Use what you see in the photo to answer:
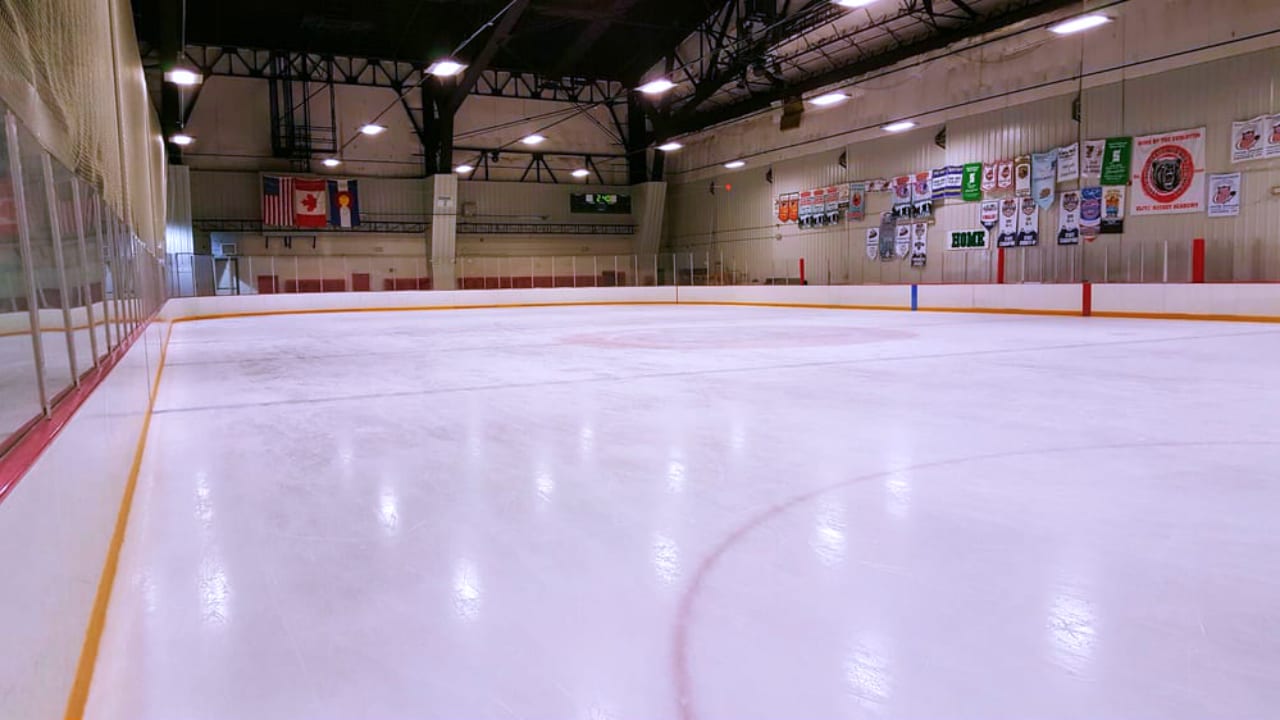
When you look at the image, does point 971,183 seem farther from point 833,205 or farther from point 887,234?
point 833,205

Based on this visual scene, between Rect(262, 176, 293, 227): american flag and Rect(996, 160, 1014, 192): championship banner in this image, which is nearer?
Rect(996, 160, 1014, 192): championship banner

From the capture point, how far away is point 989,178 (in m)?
20.3

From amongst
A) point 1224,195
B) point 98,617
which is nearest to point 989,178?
point 1224,195

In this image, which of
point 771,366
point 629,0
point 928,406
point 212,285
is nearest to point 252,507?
point 928,406

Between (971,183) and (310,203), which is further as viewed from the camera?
(310,203)

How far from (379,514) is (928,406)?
410 centimetres

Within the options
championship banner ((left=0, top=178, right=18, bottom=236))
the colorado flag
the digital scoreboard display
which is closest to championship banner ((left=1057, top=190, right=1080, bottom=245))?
the digital scoreboard display

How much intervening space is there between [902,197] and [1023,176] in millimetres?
3858

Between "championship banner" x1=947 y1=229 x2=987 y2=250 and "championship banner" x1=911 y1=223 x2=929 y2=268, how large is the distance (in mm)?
804

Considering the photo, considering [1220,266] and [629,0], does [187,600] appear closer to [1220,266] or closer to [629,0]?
[1220,266]

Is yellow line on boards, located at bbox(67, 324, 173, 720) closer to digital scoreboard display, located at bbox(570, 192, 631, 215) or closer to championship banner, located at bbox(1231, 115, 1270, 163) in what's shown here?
championship banner, located at bbox(1231, 115, 1270, 163)

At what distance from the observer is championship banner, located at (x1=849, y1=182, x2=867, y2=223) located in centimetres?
2412

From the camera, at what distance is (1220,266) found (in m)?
15.8

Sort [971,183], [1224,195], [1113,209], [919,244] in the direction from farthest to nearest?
[919,244], [971,183], [1113,209], [1224,195]
